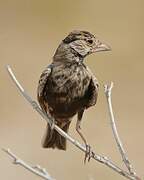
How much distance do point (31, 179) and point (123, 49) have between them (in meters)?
2.01

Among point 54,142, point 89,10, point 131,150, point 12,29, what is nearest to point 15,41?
point 12,29

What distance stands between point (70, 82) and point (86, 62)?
3.69 m

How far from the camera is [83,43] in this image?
5316 mm

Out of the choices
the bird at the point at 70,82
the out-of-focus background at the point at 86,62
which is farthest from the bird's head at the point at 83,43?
the out-of-focus background at the point at 86,62

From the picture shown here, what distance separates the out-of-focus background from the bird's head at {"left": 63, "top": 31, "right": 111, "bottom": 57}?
252cm

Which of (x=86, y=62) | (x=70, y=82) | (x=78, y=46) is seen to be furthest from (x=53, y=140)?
(x=86, y=62)

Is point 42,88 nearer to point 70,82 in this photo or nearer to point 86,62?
point 70,82

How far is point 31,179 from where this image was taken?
7.79m

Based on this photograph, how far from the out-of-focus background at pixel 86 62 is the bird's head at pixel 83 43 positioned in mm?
2517

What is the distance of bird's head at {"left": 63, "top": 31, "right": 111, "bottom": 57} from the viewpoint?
17.4 feet

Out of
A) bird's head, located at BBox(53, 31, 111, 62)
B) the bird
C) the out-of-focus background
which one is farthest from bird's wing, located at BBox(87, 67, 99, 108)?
the out-of-focus background

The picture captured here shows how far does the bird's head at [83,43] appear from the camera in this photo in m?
5.30

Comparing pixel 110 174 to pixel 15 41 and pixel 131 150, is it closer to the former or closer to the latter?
pixel 131 150

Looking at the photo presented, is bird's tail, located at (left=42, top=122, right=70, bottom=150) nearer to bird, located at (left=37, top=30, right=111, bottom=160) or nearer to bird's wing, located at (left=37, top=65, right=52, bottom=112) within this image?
bird, located at (left=37, top=30, right=111, bottom=160)
